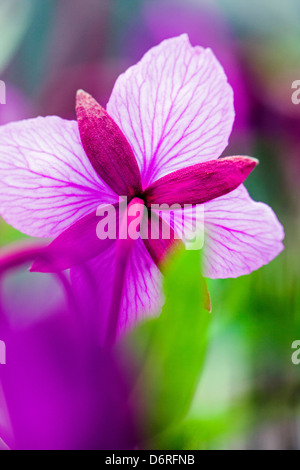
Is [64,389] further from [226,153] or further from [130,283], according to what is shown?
[226,153]

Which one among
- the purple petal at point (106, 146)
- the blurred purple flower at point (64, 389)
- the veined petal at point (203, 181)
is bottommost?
the blurred purple flower at point (64, 389)

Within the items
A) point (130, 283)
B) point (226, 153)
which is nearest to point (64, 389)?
point (130, 283)

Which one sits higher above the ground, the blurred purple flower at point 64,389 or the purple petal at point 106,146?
the purple petal at point 106,146

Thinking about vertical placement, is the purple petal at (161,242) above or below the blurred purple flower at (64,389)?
above

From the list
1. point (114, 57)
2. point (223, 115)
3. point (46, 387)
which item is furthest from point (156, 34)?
point (46, 387)

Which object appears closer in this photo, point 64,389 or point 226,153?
point 64,389
